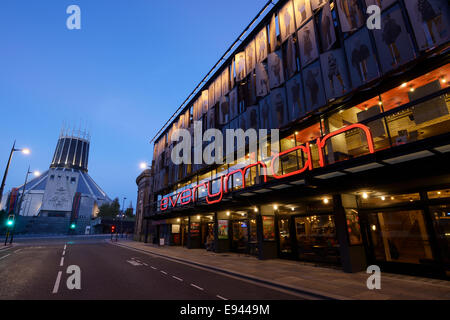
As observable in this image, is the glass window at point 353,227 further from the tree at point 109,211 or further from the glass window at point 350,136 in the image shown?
the tree at point 109,211

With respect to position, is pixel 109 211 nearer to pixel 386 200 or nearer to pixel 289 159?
pixel 289 159

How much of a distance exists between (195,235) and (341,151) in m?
21.1

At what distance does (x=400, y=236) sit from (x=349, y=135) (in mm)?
6371

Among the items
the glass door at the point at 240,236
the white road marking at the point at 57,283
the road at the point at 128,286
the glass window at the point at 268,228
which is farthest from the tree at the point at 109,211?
the glass window at the point at 268,228

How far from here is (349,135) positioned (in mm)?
14148

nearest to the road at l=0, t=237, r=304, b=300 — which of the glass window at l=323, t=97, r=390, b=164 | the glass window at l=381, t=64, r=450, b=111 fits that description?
the glass window at l=323, t=97, r=390, b=164

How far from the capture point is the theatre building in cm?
977

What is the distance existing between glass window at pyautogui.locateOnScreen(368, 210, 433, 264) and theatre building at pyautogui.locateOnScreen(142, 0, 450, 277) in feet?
0.16

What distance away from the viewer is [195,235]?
28125mm

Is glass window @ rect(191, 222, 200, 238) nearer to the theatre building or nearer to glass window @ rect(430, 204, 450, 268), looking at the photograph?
the theatre building

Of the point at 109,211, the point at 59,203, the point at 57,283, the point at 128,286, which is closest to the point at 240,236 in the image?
the point at 128,286

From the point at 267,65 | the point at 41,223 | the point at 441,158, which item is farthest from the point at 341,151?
the point at 41,223

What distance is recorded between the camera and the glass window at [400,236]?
10180mm
